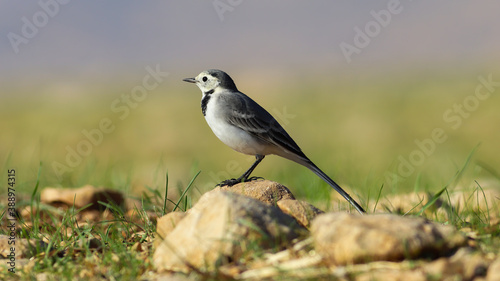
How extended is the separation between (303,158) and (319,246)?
2.82m

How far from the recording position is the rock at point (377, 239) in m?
2.95

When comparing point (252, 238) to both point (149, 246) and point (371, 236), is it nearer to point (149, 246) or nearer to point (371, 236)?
point (371, 236)

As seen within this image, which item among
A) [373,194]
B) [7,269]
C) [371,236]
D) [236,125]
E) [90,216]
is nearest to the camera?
[371,236]

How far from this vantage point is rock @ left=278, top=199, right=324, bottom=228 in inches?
153

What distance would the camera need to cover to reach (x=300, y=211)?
394 centimetres

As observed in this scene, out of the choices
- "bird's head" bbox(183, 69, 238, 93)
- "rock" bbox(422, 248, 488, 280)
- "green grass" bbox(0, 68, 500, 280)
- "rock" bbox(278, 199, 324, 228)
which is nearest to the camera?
"rock" bbox(422, 248, 488, 280)

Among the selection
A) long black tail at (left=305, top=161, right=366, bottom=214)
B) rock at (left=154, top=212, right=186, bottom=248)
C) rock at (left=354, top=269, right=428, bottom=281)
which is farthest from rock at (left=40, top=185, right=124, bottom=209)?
rock at (left=354, top=269, right=428, bottom=281)

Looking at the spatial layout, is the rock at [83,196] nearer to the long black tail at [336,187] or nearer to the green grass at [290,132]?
the green grass at [290,132]

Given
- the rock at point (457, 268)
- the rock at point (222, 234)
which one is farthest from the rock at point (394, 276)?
the rock at point (222, 234)

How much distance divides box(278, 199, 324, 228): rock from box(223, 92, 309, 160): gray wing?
5.88ft

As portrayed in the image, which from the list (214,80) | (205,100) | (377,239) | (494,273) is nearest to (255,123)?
(205,100)

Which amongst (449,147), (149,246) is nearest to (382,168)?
(449,147)

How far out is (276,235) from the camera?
337 cm

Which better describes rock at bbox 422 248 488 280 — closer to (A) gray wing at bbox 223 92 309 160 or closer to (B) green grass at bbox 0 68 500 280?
(A) gray wing at bbox 223 92 309 160
